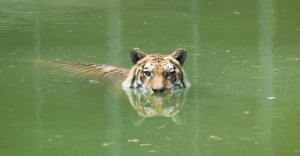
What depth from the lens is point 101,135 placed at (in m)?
5.52

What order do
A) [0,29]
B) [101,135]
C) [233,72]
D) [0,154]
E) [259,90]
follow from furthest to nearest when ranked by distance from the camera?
[0,29], [233,72], [259,90], [101,135], [0,154]

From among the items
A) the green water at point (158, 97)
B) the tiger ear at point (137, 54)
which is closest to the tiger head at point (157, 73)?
the tiger ear at point (137, 54)

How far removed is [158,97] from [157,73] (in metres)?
0.26

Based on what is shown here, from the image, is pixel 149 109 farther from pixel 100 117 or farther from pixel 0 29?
pixel 0 29

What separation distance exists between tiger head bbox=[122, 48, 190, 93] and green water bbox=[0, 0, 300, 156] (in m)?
0.13

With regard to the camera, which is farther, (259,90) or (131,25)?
(131,25)

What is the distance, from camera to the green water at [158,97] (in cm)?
536

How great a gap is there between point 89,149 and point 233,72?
240 centimetres

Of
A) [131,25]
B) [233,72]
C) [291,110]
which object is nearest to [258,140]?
[291,110]

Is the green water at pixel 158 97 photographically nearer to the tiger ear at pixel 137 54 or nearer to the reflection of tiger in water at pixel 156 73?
the reflection of tiger in water at pixel 156 73

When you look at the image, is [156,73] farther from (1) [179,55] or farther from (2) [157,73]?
(1) [179,55]

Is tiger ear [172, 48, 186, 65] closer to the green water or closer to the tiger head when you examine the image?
the tiger head

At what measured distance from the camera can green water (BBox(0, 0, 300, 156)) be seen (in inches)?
211

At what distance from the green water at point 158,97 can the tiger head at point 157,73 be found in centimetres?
13
